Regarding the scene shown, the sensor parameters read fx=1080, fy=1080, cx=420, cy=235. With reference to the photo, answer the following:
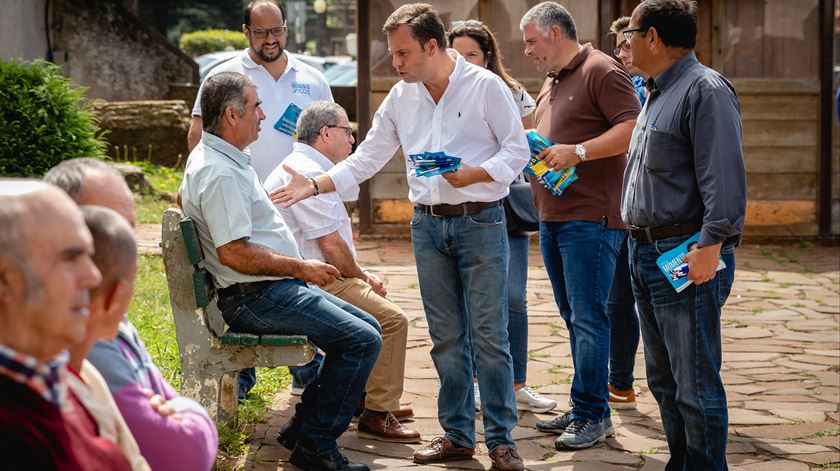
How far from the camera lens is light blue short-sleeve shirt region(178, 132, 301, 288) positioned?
4312mm

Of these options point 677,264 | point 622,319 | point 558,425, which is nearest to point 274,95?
point 622,319

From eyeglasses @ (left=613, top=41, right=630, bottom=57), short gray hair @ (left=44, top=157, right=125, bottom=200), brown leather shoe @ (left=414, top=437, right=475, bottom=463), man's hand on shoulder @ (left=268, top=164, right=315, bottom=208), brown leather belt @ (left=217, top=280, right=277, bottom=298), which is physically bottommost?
brown leather shoe @ (left=414, top=437, right=475, bottom=463)

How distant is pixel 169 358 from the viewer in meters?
6.11

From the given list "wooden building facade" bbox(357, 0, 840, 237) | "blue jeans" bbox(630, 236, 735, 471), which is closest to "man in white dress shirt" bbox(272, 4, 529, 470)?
"blue jeans" bbox(630, 236, 735, 471)

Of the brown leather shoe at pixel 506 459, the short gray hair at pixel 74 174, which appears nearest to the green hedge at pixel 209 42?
the brown leather shoe at pixel 506 459

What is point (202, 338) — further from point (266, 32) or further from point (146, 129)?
point (146, 129)

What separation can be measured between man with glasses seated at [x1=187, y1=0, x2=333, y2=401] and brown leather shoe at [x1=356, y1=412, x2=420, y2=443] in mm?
740

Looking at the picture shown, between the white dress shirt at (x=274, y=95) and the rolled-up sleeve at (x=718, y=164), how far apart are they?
2.65m

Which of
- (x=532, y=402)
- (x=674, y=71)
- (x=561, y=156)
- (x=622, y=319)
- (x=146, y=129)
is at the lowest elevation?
(x=532, y=402)

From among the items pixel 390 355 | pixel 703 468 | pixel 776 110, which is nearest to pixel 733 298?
pixel 776 110

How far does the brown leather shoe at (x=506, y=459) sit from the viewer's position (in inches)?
181

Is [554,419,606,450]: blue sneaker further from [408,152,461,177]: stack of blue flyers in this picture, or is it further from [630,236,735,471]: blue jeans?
[408,152,461,177]: stack of blue flyers

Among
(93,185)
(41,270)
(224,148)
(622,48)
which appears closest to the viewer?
(41,270)

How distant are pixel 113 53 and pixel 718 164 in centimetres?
1453
